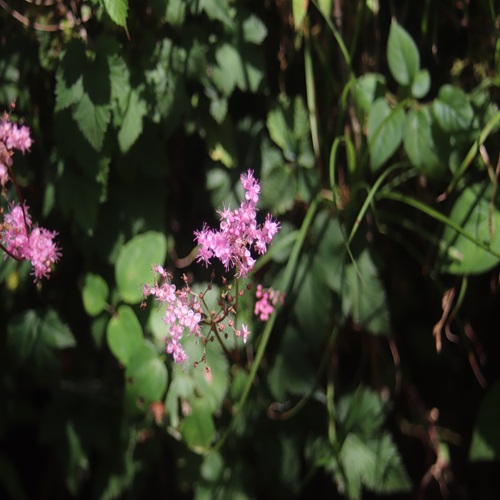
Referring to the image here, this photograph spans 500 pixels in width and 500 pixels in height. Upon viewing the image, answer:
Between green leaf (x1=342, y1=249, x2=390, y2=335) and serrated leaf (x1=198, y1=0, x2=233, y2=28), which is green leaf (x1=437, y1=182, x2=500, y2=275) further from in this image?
serrated leaf (x1=198, y1=0, x2=233, y2=28)

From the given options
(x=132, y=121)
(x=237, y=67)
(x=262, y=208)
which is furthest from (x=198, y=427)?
(x=237, y=67)

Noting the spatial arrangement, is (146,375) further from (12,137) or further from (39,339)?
(12,137)

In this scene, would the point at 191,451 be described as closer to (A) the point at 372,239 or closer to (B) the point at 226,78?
(A) the point at 372,239

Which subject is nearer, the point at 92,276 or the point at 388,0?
the point at 92,276

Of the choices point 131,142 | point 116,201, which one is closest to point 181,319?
point 131,142

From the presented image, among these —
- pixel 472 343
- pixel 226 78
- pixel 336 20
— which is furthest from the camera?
pixel 472 343

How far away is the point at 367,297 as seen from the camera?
4.27 ft

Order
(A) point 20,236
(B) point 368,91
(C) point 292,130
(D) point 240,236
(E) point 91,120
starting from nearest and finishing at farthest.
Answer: (D) point 240,236 → (A) point 20,236 → (E) point 91,120 → (B) point 368,91 → (C) point 292,130

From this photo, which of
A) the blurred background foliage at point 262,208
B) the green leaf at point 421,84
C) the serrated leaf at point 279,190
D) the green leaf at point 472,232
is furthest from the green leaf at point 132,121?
the green leaf at point 472,232

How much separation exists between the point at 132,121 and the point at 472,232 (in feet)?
2.08

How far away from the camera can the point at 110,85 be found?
1.17 meters

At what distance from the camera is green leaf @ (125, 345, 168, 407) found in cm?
120

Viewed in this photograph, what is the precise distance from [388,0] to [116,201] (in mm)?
717

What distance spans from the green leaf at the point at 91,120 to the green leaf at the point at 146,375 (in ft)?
1.21
